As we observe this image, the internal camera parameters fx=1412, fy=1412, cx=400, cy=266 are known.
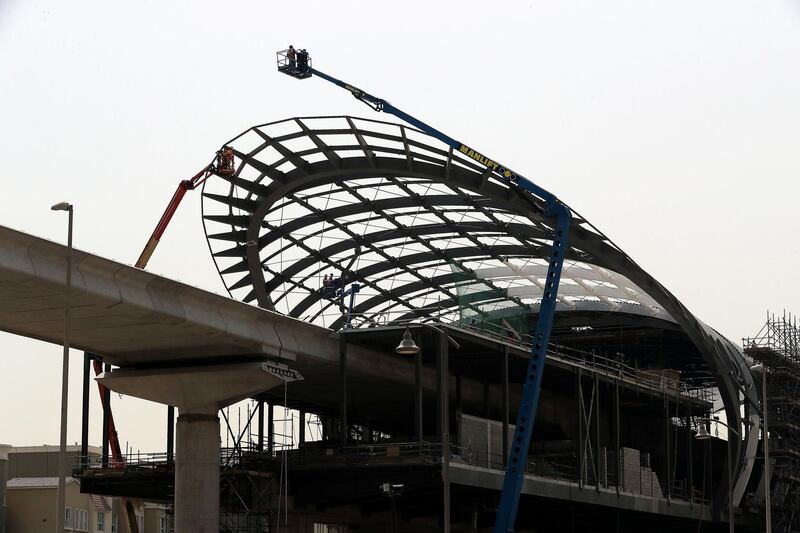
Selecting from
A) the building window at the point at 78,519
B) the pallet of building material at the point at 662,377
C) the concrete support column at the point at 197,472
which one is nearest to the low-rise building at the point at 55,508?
the building window at the point at 78,519

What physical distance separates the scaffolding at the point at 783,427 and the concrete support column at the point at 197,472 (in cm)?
4194

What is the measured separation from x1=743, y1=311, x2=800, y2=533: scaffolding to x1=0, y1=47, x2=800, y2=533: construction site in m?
0.22

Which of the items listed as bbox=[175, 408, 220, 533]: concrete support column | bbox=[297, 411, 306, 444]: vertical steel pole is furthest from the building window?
bbox=[175, 408, 220, 533]: concrete support column

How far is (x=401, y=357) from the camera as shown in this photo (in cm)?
7350

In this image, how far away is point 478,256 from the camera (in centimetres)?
8150

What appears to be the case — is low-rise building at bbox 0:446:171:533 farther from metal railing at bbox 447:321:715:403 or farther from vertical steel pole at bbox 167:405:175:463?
metal railing at bbox 447:321:715:403

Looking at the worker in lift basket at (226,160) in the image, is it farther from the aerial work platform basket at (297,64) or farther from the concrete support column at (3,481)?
the concrete support column at (3,481)

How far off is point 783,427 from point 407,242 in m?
30.5

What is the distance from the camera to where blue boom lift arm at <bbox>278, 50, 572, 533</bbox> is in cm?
6325

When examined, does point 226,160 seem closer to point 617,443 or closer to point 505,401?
point 505,401

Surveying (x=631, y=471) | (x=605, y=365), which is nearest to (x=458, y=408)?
(x=605, y=365)

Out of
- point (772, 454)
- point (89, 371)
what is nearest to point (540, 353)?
point (89, 371)

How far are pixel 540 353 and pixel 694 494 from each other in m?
33.0

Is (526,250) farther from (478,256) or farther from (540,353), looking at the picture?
(540,353)
